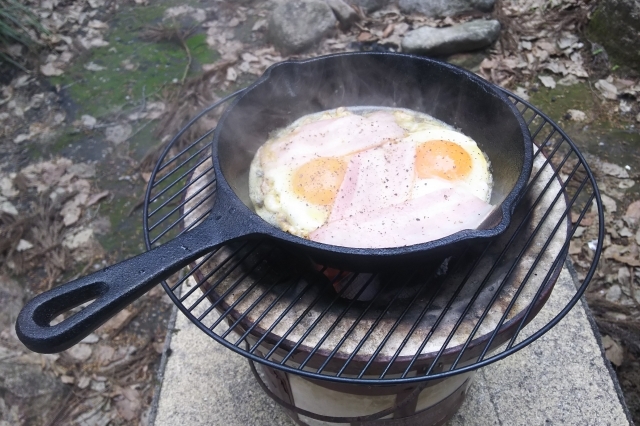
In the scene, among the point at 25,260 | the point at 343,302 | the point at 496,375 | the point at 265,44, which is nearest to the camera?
the point at 343,302

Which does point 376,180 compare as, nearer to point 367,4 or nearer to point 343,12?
point 343,12

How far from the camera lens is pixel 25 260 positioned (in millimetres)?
4289

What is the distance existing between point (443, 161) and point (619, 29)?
4500mm

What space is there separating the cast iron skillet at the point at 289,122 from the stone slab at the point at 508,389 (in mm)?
1241

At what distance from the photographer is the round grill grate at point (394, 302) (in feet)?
5.51

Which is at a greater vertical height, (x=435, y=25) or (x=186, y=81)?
(x=435, y=25)

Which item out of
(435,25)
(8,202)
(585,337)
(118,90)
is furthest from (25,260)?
(435,25)

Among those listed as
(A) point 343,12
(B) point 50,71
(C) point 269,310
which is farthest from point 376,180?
(B) point 50,71

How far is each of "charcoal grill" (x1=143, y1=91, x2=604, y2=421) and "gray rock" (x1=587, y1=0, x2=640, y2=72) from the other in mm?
4248

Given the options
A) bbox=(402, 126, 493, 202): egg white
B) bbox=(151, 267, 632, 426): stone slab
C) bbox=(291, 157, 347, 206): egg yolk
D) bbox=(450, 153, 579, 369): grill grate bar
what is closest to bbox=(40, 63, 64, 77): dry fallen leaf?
bbox=(151, 267, 632, 426): stone slab

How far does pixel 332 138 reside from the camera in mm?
2564

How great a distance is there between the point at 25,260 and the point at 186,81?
9.00ft

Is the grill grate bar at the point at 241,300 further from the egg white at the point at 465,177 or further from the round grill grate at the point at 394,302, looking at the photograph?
the egg white at the point at 465,177

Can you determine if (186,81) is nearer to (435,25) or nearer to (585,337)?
(435,25)
